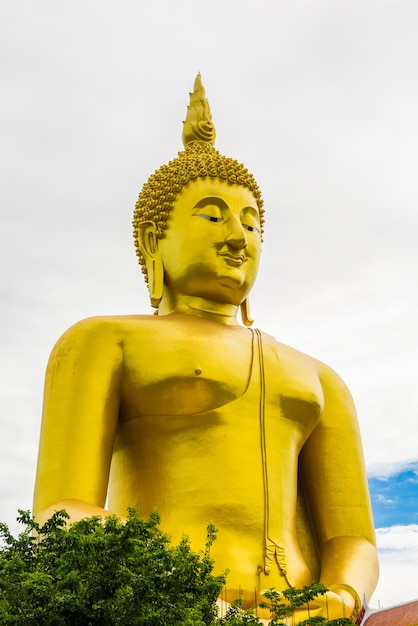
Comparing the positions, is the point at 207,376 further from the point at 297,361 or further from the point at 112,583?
the point at 112,583

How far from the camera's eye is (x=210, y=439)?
9477 millimetres

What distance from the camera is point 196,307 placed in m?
10.5

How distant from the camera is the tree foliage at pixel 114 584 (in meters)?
6.53

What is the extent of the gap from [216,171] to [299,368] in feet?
7.02

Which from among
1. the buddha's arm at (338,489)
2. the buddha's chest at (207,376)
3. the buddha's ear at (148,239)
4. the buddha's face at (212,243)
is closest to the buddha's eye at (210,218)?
the buddha's face at (212,243)

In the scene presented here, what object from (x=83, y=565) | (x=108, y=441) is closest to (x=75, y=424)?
(x=108, y=441)

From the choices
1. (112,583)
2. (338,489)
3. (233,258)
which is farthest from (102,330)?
(112,583)

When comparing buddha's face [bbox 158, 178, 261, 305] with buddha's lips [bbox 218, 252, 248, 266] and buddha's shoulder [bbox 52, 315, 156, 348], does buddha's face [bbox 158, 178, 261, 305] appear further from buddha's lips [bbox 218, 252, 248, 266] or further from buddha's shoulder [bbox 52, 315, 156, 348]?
buddha's shoulder [bbox 52, 315, 156, 348]

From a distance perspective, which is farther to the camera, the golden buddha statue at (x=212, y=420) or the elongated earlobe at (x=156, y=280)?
the elongated earlobe at (x=156, y=280)

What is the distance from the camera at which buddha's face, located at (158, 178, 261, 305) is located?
10.3m

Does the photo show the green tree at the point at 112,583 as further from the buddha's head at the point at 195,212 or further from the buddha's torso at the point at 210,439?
the buddha's head at the point at 195,212

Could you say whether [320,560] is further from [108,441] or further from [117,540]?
[117,540]

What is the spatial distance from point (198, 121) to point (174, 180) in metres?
1.31

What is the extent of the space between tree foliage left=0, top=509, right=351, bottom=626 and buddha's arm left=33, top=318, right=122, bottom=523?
5.67 ft
